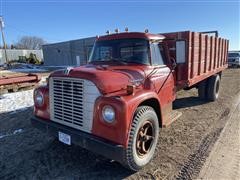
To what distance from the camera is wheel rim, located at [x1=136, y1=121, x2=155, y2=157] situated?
3.64 meters

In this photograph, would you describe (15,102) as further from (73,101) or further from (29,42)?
(29,42)

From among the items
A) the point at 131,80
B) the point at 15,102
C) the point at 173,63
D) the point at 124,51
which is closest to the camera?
the point at 131,80

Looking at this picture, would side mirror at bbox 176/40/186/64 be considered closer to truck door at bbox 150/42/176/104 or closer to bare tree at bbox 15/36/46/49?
truck door at bbox 150/42/176/104

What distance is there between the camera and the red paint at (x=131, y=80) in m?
3.14

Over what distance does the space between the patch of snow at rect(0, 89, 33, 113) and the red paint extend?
3.86 meters

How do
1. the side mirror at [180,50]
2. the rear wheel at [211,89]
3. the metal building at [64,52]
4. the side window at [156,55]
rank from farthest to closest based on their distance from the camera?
1. the metal building at [64,52]
2. the rear wheel at [211,89]
3. the side mirror at [180,50]
4. the side window at [156,55]

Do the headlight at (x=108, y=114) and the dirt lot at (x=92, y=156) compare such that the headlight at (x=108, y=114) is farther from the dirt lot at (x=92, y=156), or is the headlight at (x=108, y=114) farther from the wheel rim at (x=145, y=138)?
the dirt lot at (x=92, y=156)

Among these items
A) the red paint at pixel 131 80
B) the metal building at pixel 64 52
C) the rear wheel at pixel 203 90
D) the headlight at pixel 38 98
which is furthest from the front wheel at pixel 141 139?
the metal building at pixel 64 52

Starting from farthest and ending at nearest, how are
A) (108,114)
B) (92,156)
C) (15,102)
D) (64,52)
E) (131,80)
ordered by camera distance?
(64,52), (15,102), (92,156), (131,80), (108,114)

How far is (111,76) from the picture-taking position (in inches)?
141

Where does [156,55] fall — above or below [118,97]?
above

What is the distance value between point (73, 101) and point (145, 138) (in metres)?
1.35

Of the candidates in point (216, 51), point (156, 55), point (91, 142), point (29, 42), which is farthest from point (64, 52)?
point (29, 42)

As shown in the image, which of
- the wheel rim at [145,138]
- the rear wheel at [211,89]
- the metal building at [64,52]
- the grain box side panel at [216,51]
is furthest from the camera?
the metal building at [64,52]
